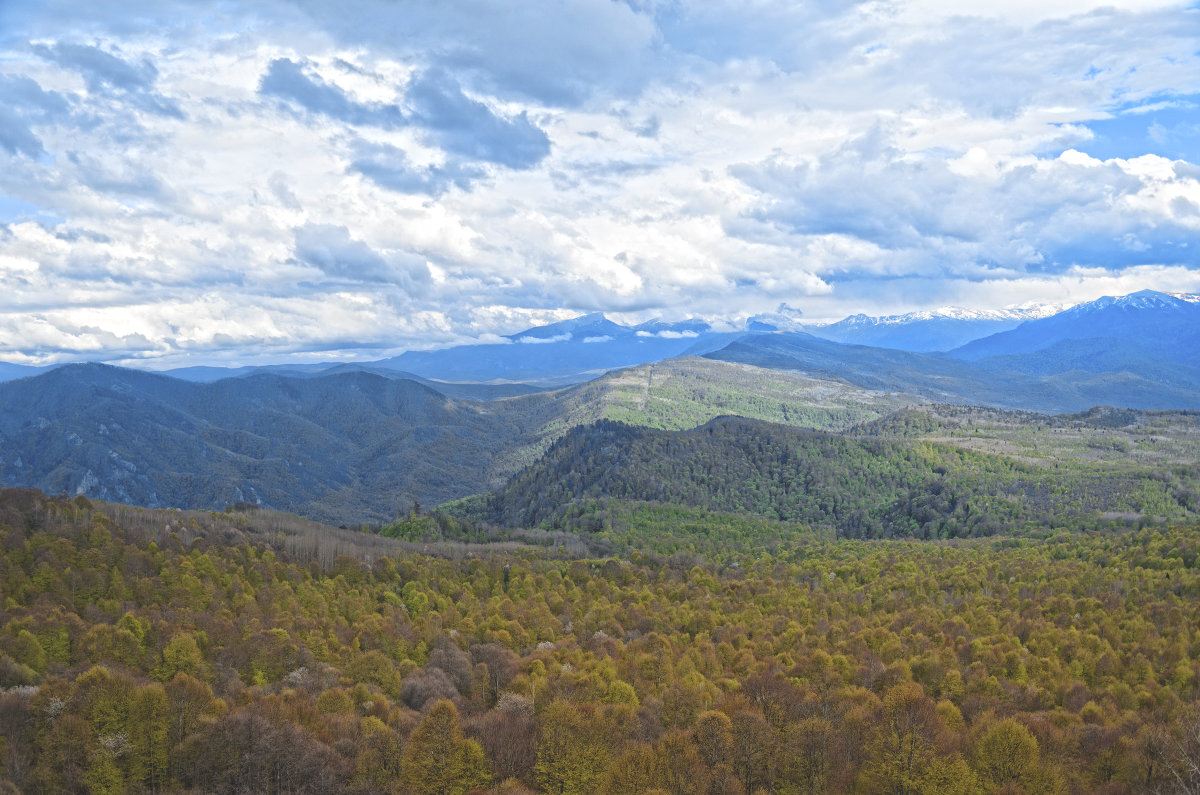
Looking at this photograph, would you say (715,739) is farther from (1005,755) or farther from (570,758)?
(1005,755)

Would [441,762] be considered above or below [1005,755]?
below

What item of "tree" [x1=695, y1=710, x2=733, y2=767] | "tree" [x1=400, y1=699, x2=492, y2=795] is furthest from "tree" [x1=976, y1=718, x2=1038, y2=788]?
"tree" [x1=400, y1=699, x2=492, y2=795]

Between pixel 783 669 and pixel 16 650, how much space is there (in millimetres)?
86733

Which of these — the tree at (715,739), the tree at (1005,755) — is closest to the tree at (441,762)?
the tree at (715,739)

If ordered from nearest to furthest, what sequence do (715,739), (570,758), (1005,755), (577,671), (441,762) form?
1. (1005,755)
2. (441,762)
3. (570,758)
4. (715,739)
5. (577,671)

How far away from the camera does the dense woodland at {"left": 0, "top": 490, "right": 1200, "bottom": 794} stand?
57.4m

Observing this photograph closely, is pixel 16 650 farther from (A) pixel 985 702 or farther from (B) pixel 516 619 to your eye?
(A) pixel 985 702

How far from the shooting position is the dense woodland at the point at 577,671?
57375 mm

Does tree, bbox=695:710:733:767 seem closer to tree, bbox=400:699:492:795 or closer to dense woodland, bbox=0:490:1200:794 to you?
dense woodland, bbox=0:490:1200:794

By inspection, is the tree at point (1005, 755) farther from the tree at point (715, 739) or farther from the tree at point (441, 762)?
the tree at point (441, 762)

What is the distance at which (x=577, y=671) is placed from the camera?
275 ft

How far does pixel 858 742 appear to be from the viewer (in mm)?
59688

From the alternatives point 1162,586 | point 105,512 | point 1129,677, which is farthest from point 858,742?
point 105,512

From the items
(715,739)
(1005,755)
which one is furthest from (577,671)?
(1005,755)
